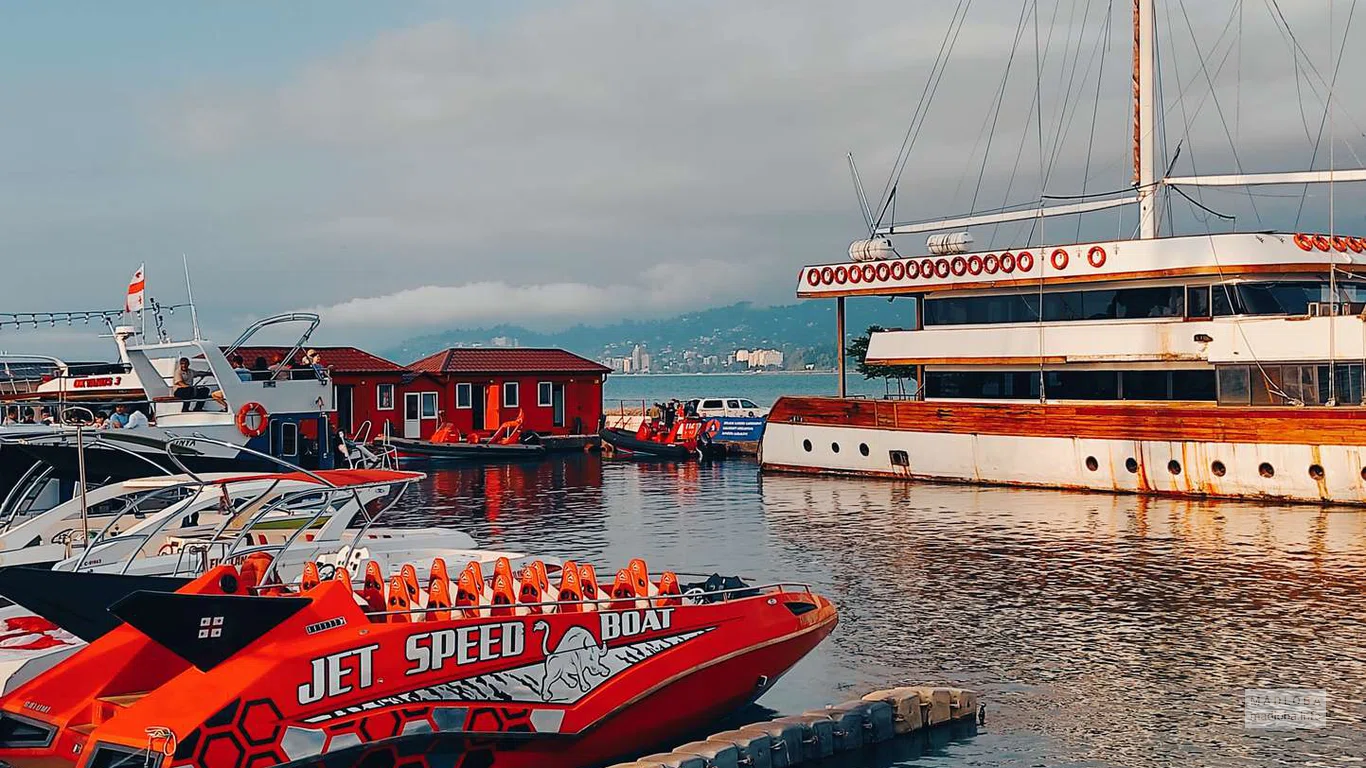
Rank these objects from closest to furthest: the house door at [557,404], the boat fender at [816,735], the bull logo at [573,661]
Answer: the bull logo at [573,661], the boat fender at [816,735], the house door at [557,404]

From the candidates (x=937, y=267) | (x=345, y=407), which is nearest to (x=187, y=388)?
(x=345, y=407)

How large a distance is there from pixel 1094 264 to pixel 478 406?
2842 centimetres

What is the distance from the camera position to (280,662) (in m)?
11.6

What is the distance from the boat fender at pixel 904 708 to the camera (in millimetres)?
15195

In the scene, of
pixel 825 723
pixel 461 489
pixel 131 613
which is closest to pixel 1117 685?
pixel 825 723

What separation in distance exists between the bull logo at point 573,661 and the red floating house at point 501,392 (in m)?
44.0

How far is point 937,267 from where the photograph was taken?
4384 cm

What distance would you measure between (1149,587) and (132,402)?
2276 cm

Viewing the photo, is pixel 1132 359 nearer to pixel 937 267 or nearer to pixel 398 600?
pixel 937 267

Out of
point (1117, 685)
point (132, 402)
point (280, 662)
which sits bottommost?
point (1117, 685)

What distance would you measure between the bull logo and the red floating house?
44.0m

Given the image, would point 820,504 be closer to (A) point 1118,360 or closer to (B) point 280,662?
(A) point 1118,360

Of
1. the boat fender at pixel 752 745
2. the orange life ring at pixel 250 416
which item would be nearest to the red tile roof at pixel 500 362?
the orange life ring at pixel 250 416

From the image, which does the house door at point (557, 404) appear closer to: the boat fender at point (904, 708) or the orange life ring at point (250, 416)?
the orange life ring at point (250, 416)
